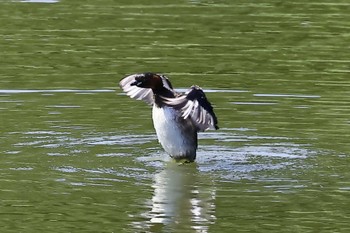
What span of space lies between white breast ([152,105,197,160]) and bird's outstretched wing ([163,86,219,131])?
64 centimetres

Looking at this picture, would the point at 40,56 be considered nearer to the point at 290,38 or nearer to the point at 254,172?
the point at 290,38

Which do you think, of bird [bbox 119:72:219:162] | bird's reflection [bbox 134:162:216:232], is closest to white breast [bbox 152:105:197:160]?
bird [bbox 119:72:219:162]

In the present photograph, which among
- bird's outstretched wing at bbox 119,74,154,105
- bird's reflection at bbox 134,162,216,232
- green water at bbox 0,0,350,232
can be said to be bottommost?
bird's reflection at bbox 134,162,216,232

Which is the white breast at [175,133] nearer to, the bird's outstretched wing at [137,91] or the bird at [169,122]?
the bird at [169,122]

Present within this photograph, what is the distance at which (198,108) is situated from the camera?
12281 mm

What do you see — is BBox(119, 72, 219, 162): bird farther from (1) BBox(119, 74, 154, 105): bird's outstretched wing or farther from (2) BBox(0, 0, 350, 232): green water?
(1) BBox(119, 74, 154, 105): bird's outstretched wing

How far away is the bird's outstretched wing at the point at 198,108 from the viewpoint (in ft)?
40.2

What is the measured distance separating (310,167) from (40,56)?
773 cm

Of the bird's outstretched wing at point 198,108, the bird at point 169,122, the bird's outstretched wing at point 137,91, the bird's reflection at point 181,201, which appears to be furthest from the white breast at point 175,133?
the bird's outstretched wing at point 137,91

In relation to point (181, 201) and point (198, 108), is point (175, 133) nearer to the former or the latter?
point (198, 108)

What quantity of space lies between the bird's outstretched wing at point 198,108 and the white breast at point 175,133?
64 centimetres

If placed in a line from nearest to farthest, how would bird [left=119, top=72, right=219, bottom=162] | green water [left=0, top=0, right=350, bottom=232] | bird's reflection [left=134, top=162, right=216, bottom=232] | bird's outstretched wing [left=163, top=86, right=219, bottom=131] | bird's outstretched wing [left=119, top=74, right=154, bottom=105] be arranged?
bird's reflection [left=134, top=162, right=216, bottom=232] → green water [left=0, top=0, right=350, bottom=232] → bird's outstretched wing [left=163, top=86, right=219, bottom=131] → bird [left=119, top=72, right=219, bottom=162] → bird's outstretched wing [left=119, top=74, right=154, bottom=105]

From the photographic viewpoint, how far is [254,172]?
12828 millimetres

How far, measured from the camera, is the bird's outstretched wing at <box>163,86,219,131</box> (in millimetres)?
12242
